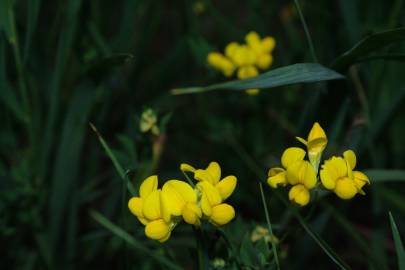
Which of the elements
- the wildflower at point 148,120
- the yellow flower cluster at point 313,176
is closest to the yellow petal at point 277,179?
the yellow flower cluster at point 313,176

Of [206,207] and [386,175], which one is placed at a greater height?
[206,207]

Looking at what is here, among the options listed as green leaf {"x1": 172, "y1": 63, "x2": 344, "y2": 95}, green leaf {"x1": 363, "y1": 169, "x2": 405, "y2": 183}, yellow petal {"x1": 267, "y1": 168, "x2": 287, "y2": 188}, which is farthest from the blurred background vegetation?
yellow petal {"x1": 267, "y1": 168, "x2": 287, "y2": 188}

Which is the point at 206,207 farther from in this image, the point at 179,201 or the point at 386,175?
the point at 386,175

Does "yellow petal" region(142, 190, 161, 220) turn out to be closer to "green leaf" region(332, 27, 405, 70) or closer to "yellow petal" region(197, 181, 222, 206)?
"yellow petal" region(197, 181, 222, 206)

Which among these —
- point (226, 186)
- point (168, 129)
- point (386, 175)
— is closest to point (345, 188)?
point (226, 186)

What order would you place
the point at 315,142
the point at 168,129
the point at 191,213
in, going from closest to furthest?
the point at 191,213, the point at 315,142, the point at 168,129

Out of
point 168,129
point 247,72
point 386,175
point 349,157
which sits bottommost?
point 168,129
